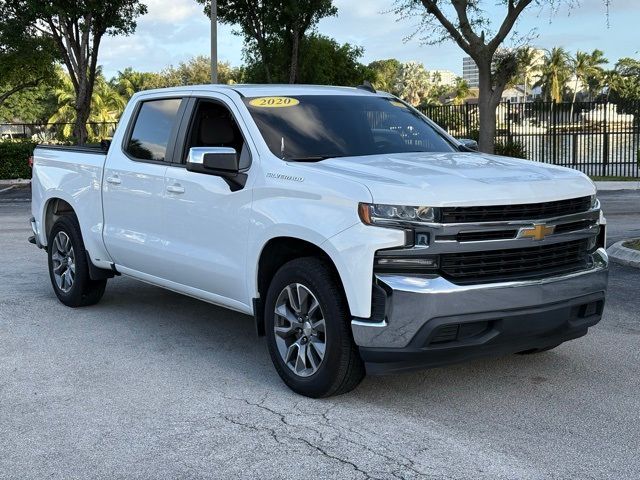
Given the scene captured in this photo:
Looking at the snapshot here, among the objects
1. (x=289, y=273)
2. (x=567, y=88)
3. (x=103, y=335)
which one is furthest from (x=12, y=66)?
(x=567, y=88)

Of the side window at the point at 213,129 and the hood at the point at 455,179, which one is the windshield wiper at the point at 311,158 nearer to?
A: the hood at the point at 455,179

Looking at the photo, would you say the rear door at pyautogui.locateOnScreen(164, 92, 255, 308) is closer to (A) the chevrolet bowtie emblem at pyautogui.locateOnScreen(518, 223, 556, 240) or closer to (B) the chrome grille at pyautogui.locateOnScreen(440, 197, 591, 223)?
(B) the chrome grille at pyautogui.locateOnScreen(440, 197, 591, 223)

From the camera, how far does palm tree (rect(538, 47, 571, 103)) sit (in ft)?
308

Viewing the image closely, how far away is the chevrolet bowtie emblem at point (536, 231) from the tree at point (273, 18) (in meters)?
21.5

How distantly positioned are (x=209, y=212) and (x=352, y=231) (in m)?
1.57

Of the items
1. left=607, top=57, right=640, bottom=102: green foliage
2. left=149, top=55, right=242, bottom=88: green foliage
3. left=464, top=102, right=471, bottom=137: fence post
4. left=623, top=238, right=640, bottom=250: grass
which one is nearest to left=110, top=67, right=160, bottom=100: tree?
left=149, top=55, right=242, bottom=88: green foliage

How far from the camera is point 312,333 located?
5.35 m

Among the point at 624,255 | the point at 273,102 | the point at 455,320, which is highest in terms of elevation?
the point at 273,102

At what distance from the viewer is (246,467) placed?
431cm

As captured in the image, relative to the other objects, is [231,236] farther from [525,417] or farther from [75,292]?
[75,292]

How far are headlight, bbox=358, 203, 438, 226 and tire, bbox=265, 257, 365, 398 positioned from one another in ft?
1.66

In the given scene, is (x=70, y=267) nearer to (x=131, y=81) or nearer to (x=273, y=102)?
(x=273, y=102)

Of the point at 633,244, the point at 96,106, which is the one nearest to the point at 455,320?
the point at 633,244

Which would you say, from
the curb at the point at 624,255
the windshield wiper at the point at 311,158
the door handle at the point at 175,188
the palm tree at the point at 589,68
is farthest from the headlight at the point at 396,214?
the palm tree at the point at 589,68
